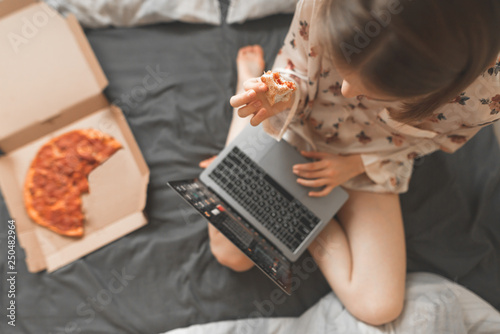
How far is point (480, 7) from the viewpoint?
0.44 metres

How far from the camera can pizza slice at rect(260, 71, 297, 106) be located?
62 cm

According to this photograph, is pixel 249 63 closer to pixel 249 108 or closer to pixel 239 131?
pixel 239 131

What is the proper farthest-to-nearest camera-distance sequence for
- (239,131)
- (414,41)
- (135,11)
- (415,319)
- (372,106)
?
(135,11) → (239,131) → (415,319) → (372,106) → (414,41)

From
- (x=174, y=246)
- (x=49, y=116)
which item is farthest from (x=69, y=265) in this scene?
(x=49, y=116)

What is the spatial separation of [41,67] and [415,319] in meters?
1.29

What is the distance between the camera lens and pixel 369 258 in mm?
921

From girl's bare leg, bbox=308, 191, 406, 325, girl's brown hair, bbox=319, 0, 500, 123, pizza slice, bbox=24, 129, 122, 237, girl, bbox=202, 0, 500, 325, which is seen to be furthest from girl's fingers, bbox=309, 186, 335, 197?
pizza slice, bbox=24, 129, 122, 237

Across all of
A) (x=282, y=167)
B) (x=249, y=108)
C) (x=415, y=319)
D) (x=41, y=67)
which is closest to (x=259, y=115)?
(x=249, y=108)

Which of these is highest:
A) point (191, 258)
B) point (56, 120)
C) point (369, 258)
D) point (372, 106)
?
point (372, 106)

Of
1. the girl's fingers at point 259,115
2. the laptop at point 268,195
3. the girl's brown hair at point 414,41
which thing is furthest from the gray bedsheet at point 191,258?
the girl's brown hair at point 414,41

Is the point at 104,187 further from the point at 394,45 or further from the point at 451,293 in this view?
the point at 451,293

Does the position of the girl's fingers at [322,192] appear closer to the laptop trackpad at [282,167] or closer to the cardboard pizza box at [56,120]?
the laptop trackpad at [282,167]

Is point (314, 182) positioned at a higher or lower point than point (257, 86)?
lower

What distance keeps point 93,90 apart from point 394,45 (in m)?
0.92
